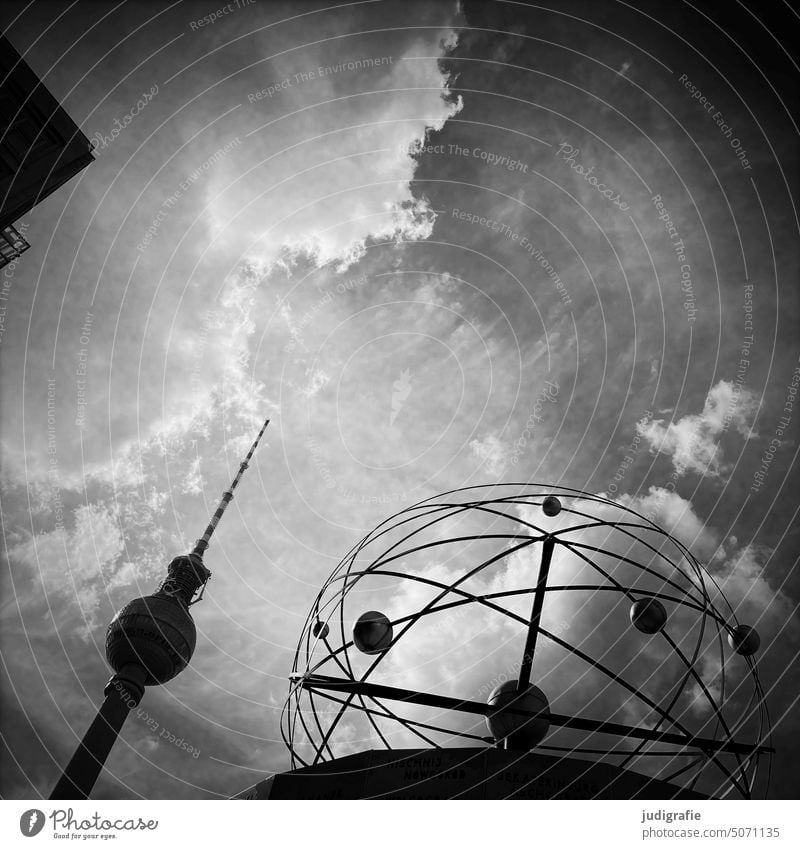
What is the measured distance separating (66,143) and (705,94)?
25.3 m

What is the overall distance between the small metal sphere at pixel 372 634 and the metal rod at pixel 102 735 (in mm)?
54698

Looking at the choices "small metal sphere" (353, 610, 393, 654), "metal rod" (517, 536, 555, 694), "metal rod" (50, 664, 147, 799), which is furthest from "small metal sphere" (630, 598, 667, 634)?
"metal rod" (50, 664, 147, 799)

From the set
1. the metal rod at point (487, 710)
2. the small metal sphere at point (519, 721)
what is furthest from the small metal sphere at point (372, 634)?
the small metal sphere at point (519, 721)

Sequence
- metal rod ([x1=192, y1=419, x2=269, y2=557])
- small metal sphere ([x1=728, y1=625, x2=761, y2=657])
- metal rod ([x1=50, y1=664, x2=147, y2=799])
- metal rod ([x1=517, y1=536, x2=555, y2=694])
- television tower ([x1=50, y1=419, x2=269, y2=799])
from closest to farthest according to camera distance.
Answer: metal rod ([x1=517, y1=536, x2=555, y2=694])
small metal sphere ([x1=728, y1=625, x2=761, y2=657])
metal rod ([x1=50, y1=664, x2=147, y2=799])
television tower ([x1=50, y1=419, x2=269, y2=799])
metal rod ([x1=192, y1=419, x2=269, y2=557])

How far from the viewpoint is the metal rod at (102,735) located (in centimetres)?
4491

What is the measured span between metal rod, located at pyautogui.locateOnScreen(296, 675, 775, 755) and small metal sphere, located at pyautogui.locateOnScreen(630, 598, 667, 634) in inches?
58.8

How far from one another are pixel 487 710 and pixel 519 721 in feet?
1.46

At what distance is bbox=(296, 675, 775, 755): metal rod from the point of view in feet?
21.7

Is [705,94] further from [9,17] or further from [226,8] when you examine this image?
[9,17]

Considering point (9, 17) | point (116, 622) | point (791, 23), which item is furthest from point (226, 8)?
point (116, 622)

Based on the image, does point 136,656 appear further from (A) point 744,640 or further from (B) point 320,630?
(A) point 744,640

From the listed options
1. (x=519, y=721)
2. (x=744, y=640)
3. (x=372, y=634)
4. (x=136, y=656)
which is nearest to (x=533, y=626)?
(x=519, y=721)

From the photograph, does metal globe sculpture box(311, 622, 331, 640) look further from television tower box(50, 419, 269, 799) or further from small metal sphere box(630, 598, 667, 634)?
television tower box(50, 419, 269, 799)
